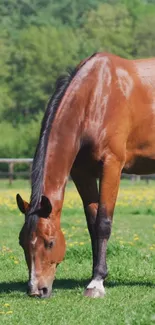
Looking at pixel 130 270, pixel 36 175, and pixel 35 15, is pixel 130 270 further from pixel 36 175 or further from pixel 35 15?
pixel 35 15

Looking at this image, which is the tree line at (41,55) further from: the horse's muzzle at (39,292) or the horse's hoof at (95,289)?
the horse's muzzle at (39,292)

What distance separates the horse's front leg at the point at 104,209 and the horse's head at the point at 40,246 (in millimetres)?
580

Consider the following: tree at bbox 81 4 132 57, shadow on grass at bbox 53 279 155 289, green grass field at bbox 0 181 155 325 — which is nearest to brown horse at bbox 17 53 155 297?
green grass field at bbox 0 181 155 325

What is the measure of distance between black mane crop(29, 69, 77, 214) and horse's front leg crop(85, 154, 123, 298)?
0.65 m

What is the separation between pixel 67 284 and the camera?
31.8 feet

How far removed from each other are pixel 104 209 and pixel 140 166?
0.75 m

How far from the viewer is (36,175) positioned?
867 centimetres

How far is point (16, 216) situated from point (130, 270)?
8407 mm

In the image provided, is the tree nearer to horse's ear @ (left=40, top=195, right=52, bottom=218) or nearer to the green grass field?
the green grass field

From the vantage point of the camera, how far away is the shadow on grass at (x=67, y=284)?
9.41 m

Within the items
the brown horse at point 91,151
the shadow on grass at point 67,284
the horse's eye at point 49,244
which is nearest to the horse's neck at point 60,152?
the brown horse at point 91,151

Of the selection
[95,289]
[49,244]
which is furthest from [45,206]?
[95,289]

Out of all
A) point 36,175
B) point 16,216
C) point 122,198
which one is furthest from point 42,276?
point 122,198

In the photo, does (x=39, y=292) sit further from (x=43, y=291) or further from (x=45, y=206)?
(x=45, y=206)
